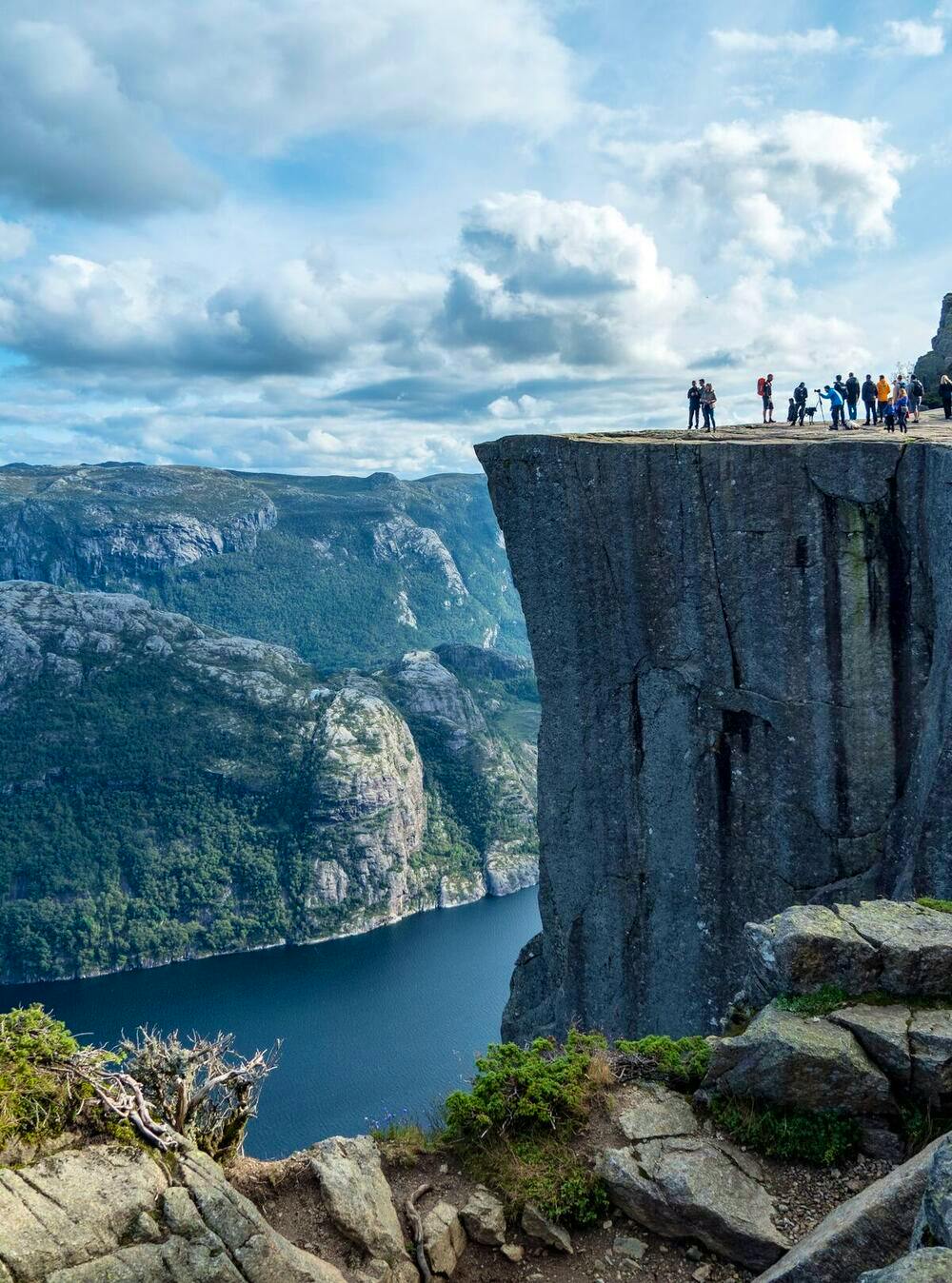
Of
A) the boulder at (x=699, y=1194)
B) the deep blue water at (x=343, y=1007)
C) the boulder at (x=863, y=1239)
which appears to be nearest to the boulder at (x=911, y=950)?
the boulder at (x=699, y=1194)

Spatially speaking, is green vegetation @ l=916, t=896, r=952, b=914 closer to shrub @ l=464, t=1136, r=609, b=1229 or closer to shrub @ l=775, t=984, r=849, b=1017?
shrub @ l=775, t=984, r=849, b=1017

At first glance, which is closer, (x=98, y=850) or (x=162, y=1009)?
(x=162, y=1009)

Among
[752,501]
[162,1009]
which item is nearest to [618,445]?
[752,501]

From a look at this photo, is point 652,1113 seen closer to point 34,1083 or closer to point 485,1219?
point 485,1219

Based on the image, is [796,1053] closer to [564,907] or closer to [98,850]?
[564,907]

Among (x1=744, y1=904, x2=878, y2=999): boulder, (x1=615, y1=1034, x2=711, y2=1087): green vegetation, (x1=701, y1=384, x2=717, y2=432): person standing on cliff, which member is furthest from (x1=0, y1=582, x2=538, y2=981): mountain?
(x1=744, y1=904, x2=878, y2=999): boulder

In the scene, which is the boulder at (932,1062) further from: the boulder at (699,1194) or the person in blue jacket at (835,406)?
the person in blue jacket at (835,406)
